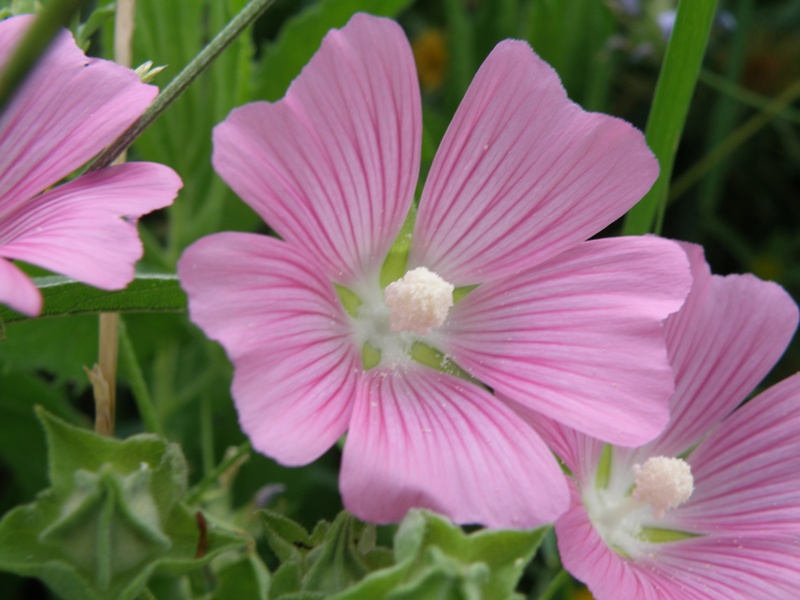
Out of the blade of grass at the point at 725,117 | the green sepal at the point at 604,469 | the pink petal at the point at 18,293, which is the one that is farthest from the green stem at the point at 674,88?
the blade of grass at the point at 725,117

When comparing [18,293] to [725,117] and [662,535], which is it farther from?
[725,117]

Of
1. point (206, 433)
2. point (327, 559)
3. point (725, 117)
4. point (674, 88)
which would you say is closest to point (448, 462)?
point (327, 559)

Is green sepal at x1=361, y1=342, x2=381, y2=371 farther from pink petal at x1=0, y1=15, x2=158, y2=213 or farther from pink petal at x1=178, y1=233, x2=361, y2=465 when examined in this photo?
pink petal at x1=0, y1=15, x2=158, y2=213

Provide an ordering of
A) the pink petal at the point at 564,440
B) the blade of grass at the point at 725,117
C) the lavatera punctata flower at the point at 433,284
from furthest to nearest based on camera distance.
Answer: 1. the blade of grass at the point at 725,117
2. the pink petal at the point at 564,440
3. the lavatera punctata flower at the point at 433,284

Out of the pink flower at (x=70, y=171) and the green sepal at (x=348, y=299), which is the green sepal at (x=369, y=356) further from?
the pink flower at (x=70, y=171)

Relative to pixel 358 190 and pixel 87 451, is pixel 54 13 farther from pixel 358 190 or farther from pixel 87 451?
pixel 358 190

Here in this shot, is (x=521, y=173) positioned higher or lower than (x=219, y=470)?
higher

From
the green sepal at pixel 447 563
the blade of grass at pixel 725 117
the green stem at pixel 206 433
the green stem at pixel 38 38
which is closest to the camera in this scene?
the green stem at pixel 38 38

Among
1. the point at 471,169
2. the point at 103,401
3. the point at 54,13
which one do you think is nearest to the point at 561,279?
the point at 471,169

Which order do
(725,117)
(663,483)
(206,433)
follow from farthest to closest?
1. (725,117)
2. (206,433)
3. (663,483)
